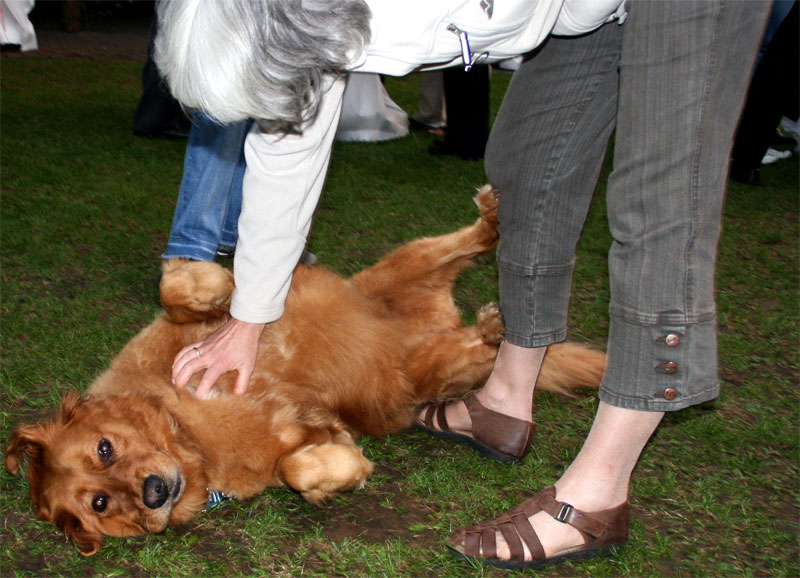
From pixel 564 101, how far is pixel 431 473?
3.93ft

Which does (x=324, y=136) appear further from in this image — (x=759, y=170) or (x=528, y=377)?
(x=759, y=170)

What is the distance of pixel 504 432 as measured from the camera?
2463 mm

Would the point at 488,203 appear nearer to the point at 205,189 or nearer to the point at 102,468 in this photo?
the point at 205,189

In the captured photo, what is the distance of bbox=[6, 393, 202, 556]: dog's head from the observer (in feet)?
6.93

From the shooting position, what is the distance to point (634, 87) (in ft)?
5.54

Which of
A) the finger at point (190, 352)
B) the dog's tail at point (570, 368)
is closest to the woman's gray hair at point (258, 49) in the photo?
the finger at point (190, 352)

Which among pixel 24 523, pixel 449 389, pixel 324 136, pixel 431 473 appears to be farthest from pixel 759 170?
pixel 24 523

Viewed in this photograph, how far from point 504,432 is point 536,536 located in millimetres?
530

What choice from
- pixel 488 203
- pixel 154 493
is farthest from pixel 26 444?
pixel 488 203

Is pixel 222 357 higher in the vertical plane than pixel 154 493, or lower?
higher

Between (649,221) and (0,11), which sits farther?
(0,11)

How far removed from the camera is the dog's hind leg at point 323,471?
2203 mm

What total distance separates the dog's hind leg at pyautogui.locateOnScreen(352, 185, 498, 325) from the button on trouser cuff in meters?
1.17

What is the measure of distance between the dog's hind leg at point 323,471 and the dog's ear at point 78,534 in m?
0.54
